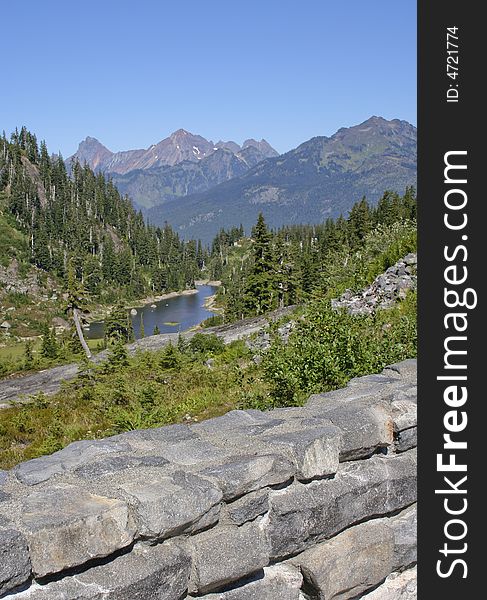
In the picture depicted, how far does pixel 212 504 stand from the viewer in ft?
10.0

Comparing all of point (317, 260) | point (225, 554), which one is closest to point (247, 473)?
point (225, 554)

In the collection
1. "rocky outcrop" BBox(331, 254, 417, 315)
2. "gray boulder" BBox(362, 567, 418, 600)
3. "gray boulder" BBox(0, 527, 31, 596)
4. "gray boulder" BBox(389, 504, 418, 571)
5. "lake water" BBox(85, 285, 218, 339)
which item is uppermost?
"rocky outcrop" BBox(331, 254, 417, 315)

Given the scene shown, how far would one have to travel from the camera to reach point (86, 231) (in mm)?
158125

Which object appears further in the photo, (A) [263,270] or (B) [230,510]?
(A) [263,270]

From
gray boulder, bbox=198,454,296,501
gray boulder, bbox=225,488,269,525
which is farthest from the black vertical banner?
gray boulder, bbox=225,488,269,525

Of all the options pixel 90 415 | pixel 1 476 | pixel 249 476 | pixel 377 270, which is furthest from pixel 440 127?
pixel 377 270

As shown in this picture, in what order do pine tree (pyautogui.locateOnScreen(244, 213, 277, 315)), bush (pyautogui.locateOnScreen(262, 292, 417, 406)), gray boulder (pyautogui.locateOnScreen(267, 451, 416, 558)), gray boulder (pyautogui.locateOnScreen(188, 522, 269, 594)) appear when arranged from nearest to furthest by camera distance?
gray boulder (pyautogui.locateOnScreen(188, 522, 269, 594)) < gray boulder (pyautogui.locateOnScreen(267, 451, 416, 558)) < bush (pyautogui.locateOnScreen(262, 292, 417, 406)) < pine tree (pyautogui.locateOnScreen(244, 213, 277, 315))

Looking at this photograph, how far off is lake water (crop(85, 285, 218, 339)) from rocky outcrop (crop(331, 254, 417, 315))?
75512 millimetres

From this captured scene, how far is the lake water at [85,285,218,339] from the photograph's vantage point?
104 metres

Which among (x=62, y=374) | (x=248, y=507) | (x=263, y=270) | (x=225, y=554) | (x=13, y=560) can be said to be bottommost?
(x=62, y=374)

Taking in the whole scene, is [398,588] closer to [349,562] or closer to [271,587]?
[349,562]

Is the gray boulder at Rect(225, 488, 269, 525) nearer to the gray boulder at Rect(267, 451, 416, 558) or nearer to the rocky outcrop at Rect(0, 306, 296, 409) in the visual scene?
the gray boulder at Rect(267, 451, 416, 558)

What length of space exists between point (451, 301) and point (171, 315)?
391 feet

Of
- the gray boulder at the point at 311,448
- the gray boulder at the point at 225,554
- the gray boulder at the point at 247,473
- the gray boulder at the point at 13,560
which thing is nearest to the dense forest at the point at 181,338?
the gray boulder at the point at 311,448
